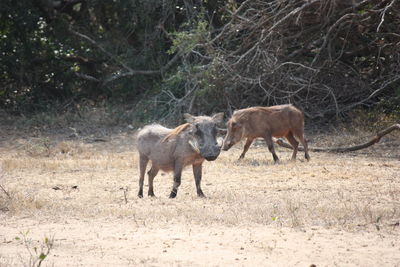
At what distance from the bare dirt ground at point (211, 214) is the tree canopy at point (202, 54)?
2689mm

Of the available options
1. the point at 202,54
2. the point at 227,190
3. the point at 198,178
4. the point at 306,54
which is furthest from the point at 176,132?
the point at 202,54

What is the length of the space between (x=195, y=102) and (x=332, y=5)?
10.8 ft

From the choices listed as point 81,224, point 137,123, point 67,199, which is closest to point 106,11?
point 137,123

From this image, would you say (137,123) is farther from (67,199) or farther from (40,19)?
(67,199)

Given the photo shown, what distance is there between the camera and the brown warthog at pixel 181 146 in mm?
7363

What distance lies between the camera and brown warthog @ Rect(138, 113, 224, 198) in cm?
736

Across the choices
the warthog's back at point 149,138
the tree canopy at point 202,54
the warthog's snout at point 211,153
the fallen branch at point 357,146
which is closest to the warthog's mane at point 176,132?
the warthog's back at point 149,138

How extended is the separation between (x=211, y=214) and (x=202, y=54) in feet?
28.0

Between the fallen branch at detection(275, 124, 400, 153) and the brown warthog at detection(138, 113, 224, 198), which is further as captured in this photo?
the fallen branch at detection(275, 124, 400, 153)

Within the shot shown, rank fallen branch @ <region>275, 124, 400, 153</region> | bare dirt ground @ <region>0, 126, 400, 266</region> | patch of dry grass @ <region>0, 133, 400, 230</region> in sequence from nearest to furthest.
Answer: bare dirt ground @ <region>0, 126, 400, 266</region>
patch of dry grass @ <region>0, 133, 400, 230</region>
fallen branch @ <region>275, 124, 400, 153</region>

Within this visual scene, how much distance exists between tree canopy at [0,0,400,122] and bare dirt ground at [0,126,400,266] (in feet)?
8.82

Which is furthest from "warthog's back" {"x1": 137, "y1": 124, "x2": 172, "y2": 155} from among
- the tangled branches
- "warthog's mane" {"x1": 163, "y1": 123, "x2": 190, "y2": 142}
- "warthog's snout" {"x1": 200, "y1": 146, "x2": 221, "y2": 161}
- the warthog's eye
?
the tangled branches

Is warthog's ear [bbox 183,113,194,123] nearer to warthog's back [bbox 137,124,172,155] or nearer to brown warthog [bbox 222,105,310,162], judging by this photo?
warthog's back [bbox 137,124,172,155]

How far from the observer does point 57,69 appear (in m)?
16.8
